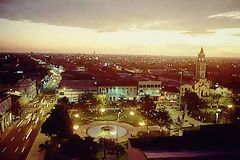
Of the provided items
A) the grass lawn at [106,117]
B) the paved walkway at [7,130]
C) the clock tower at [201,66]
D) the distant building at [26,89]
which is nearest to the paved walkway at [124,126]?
the grass lawn at [106,117]

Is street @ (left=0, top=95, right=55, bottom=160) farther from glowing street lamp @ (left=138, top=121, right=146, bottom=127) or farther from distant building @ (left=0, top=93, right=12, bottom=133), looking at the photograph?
glowing street lamp @ (left=138, top=121, right=146, bottom=127)

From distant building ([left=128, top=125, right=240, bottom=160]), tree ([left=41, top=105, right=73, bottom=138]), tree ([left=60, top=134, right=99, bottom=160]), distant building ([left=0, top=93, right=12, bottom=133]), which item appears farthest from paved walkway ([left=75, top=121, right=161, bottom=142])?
distant building ([left=128, top=125, right=240, bottom=160])

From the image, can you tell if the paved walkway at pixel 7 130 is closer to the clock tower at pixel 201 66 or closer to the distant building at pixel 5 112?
the distant building at pixel 5 112

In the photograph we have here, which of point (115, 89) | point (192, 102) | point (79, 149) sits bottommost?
point (79, 149)

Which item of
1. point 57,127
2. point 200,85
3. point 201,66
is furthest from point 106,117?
point 201,66

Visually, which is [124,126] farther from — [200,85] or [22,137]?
[200,85]

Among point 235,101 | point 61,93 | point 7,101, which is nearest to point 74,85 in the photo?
point 61,93

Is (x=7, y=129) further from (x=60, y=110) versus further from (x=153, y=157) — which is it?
(x=153, y=157)
